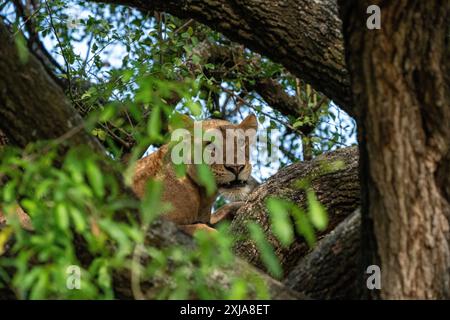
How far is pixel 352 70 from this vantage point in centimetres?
396

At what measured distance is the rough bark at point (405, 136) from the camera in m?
3.83

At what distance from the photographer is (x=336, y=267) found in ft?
14.8

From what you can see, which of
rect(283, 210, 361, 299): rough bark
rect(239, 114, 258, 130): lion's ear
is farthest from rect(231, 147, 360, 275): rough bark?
rect(283, 210, 361, 299): rough bark

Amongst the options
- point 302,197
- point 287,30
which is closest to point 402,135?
point 287,30

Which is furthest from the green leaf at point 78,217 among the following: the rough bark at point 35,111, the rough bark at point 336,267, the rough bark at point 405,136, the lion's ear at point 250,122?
the lion's ear at point 250,122

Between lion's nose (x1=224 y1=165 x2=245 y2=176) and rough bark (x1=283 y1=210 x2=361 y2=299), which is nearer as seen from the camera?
rough bark (x1=283 y1=210 x2=361 y2=299)

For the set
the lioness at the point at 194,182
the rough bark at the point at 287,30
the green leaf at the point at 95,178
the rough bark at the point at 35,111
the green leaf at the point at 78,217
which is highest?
the rough bark at the point at 287,30

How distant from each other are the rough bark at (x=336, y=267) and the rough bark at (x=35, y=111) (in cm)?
66

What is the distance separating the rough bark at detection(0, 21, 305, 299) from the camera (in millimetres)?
3932

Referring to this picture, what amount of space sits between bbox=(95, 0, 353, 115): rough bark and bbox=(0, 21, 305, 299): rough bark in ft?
5.88

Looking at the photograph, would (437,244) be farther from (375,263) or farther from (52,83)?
(52,83)

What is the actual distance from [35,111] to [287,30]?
6.76ft

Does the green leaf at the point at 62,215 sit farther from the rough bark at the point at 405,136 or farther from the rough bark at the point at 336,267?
the rough bark at the point at 336,267

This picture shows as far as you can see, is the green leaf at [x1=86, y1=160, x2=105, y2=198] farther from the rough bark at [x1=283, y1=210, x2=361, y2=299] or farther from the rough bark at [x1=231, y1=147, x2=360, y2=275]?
the rough bark at [x1=231, y1=147, x2=360, y2=275]
